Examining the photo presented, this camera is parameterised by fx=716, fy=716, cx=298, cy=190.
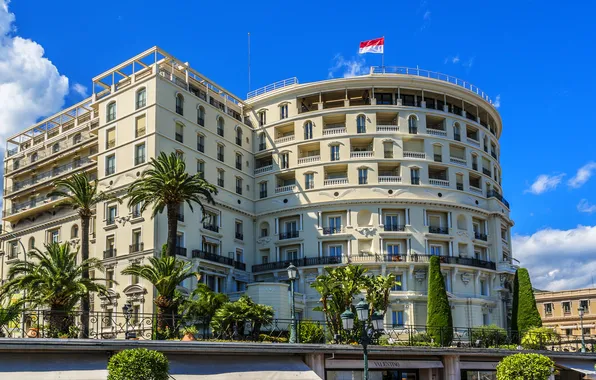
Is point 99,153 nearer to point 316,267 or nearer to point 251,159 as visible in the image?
point 251,159

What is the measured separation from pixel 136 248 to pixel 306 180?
1740 cm

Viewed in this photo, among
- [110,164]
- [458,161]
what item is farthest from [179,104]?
[458,161]

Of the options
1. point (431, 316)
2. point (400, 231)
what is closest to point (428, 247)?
point (400, 231)

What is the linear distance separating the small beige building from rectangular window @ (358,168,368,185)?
121 ft

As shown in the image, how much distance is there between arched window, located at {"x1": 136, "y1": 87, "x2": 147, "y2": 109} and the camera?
2327 inches

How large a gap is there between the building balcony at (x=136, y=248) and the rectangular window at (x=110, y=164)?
7480 mm

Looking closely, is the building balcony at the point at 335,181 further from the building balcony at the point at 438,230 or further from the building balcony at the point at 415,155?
the building balcony at the point at 438,230

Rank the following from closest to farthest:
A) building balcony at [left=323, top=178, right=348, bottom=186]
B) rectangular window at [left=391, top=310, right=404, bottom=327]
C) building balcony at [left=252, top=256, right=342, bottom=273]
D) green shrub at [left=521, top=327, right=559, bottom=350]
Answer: green shrub at [left=521, top=327, right=559, bottom=350], rectangular window at [left=391, top=310, right=404, bottom=327], building balcony at [left=252, top=256, right=342, bottom=273], building balcony at [left=323, top=178, right=348, bottom=186]

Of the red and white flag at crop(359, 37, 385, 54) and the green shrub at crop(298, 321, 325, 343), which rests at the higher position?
the red and white flag at crop(359, 37, 385, 54)

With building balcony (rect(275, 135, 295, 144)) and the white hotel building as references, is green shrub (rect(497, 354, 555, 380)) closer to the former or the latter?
the white hotel building

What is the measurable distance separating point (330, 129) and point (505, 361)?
124 ft


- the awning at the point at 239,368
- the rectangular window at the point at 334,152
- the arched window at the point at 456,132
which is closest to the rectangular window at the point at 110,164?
the rectangular window at the point at 334,152

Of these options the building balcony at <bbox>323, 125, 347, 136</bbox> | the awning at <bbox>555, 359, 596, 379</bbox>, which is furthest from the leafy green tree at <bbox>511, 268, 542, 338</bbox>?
the building balcony at <bbox>323, 125, 347, 136</bbox>

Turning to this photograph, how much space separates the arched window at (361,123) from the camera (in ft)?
217
